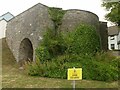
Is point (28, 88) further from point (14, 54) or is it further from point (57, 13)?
point (14, 54)

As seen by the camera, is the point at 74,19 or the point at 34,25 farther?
the point at 34,25

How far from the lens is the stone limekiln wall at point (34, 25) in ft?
70.7

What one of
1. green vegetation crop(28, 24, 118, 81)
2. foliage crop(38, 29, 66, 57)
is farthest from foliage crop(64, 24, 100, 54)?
foliage crop(38, 29, 66, 57)

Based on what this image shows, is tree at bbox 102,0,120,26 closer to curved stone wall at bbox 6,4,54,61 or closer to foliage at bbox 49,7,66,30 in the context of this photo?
foliage at bbox 49,7,66,30

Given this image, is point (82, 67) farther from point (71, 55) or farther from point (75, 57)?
point (71, 55)

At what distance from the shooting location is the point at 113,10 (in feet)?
68.6

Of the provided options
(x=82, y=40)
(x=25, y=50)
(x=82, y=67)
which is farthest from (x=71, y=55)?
(x=25, y=50)

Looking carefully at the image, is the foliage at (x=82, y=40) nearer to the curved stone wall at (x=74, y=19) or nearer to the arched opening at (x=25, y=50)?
the curved stone wall at (x=74, y=19)

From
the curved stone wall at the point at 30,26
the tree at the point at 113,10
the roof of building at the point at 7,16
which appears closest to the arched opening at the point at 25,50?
the curved stone wall at the point at 30,26

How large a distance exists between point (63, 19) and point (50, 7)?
1474mm

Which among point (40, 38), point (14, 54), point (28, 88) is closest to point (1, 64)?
point (14, 54)

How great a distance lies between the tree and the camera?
68.3 feet

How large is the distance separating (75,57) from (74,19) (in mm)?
4880

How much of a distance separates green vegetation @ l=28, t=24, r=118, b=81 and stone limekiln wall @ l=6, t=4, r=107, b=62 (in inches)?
33.6
